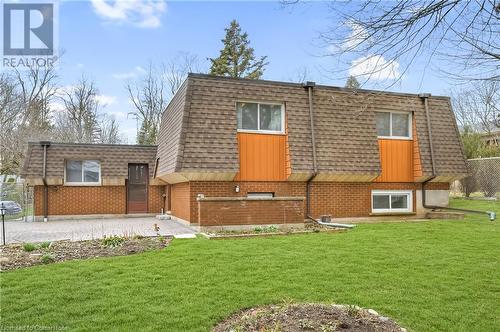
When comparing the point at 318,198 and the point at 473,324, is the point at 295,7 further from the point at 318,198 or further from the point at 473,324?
the point at 318,198

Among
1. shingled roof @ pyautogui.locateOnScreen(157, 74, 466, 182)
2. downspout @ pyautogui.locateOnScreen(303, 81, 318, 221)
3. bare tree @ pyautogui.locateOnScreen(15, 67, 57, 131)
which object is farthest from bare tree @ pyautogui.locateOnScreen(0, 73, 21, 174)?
downspout @ pyautogui.locateOnScreen(303, 81, 318, 221)

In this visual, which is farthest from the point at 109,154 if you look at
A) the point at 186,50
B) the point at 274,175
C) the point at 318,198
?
the point at 186,50

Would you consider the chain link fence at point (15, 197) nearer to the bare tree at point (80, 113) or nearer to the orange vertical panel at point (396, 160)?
the bare tree at point (80, 113)

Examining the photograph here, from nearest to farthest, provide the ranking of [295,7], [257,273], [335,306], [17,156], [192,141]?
[335,306], [295,7], [257,273], [192,141], [17,156]

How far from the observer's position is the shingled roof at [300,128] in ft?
37.9

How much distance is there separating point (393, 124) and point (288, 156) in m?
4.67

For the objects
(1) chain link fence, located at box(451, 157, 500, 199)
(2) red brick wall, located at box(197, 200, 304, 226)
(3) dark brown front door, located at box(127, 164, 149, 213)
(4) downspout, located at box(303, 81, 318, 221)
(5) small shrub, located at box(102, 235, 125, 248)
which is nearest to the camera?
(5) small shrub, located at box(102, 235, 125, 248)

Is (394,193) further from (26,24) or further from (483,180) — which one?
(26,24)

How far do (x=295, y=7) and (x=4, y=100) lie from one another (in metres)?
31.1

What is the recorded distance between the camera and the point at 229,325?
3889 mm

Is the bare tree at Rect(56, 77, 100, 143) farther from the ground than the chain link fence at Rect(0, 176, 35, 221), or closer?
farther from the ground

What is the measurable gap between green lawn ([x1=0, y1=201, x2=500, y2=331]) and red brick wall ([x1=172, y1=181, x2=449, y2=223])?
12.0ft

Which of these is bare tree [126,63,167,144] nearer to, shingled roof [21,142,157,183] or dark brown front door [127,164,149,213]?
shingled roof [21,142,157,183]

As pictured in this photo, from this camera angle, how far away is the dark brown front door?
17078 millimetres
